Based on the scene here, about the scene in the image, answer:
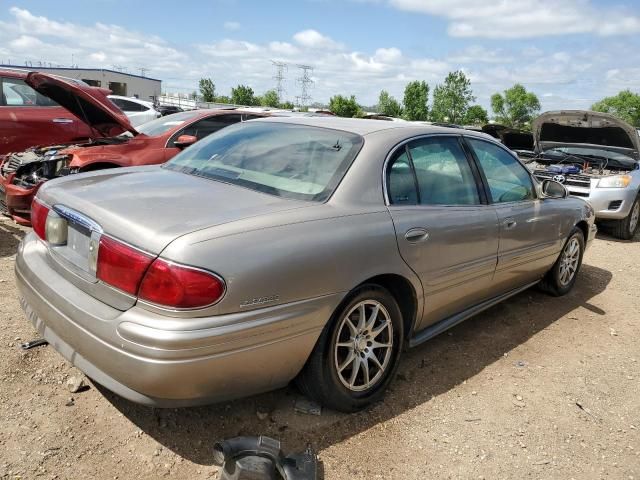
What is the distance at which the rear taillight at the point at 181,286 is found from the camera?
2059 millimetres

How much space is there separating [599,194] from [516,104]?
97454 millimetres

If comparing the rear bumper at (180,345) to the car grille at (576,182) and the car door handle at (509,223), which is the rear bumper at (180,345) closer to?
the car door handle at (509,223)

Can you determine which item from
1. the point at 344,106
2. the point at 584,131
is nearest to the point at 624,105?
the point at 344,106

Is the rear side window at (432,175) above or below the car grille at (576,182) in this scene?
above

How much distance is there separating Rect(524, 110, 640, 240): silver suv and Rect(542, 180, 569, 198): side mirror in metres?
3.63

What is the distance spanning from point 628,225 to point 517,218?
16.8 ft

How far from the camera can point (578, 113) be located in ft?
26.7

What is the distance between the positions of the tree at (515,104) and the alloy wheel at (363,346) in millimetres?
99167

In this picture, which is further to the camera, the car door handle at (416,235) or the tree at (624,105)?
the tree at (624,105)

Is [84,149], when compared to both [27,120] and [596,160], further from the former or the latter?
[596,160]

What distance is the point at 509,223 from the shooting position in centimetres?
373

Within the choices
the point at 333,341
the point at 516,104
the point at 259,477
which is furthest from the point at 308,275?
the point at 516,104

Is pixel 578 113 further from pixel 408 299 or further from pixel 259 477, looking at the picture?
pixel 259 477

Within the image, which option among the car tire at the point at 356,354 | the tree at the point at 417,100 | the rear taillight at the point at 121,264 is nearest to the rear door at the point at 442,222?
the car tire at the point at 356,354
